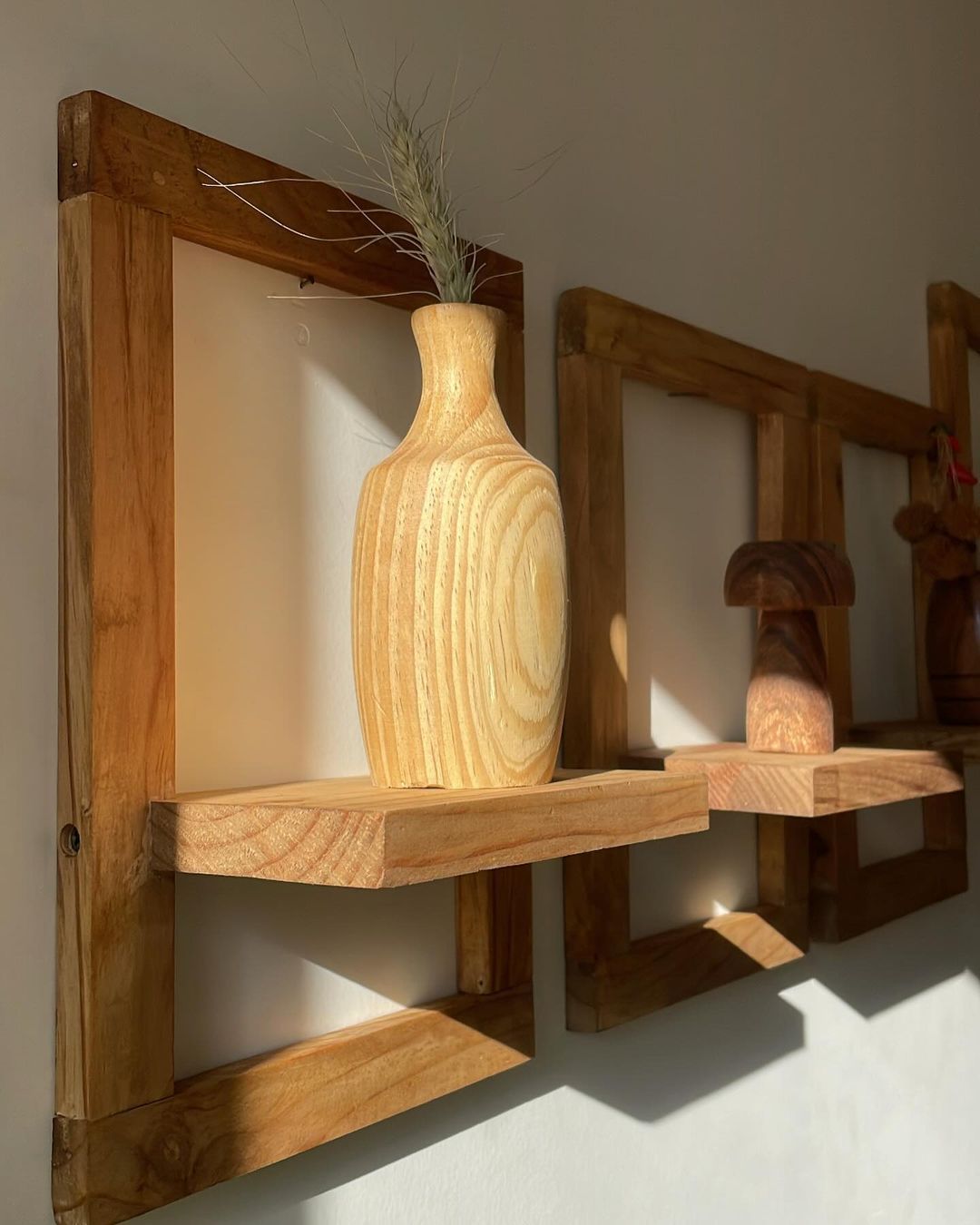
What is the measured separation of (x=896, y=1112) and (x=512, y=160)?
108cm

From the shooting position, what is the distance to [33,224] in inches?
26.0

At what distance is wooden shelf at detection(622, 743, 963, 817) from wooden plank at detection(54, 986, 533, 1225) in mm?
212

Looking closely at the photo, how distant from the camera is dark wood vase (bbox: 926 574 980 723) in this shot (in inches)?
53.6

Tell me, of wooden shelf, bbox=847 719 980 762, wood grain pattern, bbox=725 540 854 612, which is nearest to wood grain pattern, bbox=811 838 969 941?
wooden shelf, bbox=847 719 980 762

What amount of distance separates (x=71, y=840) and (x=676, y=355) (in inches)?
26.7

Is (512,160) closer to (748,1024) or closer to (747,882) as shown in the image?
(747,882)

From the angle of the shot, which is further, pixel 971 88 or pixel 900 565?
pixel 971 88

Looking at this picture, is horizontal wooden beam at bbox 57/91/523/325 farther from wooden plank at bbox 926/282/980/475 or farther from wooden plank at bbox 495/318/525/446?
wooden plank at bbox 926/282/980/475

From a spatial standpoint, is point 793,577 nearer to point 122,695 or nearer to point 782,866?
point 782,866

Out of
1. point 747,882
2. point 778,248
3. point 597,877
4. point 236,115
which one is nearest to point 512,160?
point 236,115

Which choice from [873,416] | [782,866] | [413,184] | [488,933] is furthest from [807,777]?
[873,416]

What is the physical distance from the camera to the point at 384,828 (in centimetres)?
57

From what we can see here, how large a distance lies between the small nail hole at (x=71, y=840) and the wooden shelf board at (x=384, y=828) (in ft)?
0.13

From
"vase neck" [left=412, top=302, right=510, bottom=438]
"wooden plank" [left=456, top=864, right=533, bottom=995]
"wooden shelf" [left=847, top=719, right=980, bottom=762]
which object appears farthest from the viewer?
"wooden shelf" [left=847, top=719, right=980, bottom=762]
